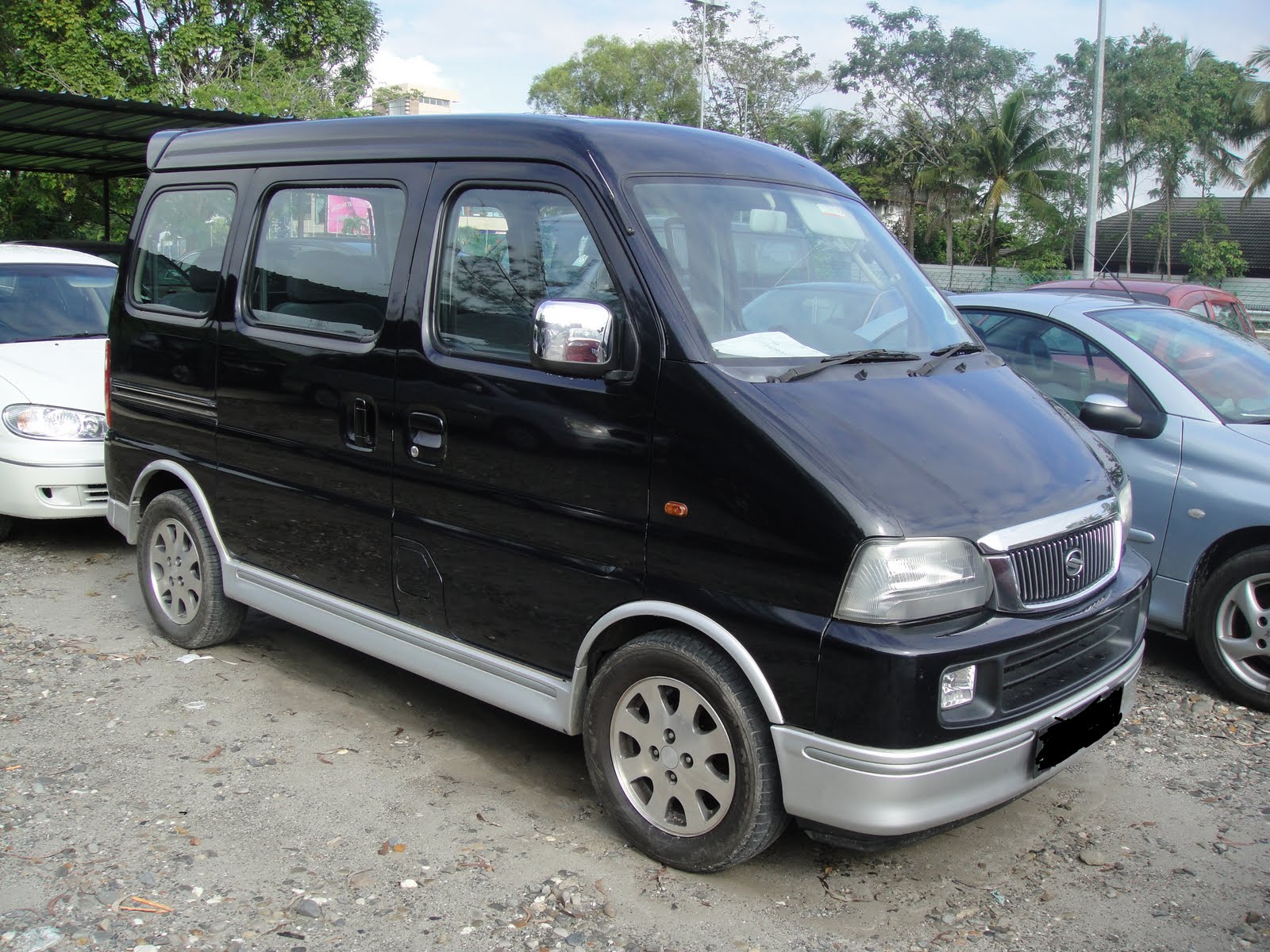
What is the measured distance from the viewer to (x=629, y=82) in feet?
207

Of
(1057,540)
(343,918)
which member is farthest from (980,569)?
(343,918)

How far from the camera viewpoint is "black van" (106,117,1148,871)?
297 centimetres

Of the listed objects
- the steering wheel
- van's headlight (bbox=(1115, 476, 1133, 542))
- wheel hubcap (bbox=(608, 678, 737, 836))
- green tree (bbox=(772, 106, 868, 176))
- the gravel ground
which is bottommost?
the gravel ground

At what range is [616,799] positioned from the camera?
3486 millimetres

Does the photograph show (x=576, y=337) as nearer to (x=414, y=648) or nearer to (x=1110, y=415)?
(x=414, y=648)

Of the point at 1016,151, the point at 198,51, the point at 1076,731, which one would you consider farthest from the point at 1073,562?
the point at 1016,151

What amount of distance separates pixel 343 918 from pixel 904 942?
1538 mm

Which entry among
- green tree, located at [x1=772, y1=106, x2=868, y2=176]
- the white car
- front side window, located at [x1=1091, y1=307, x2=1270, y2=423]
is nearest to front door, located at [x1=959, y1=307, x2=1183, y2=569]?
front side window, located at [x1=1091, y1=307, x2=1270, y2=423]

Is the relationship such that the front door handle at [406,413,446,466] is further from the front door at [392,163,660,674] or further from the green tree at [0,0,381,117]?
the green tree at [0,0,381,117]

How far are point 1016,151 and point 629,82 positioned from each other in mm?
29198

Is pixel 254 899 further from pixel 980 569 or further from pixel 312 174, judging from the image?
pixel 312 174

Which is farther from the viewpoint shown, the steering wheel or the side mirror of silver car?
the side mirror of silver car

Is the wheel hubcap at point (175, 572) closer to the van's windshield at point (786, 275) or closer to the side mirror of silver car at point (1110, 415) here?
the van's windshield at point (786, 275)

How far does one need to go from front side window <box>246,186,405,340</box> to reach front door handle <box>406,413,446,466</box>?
42cm
